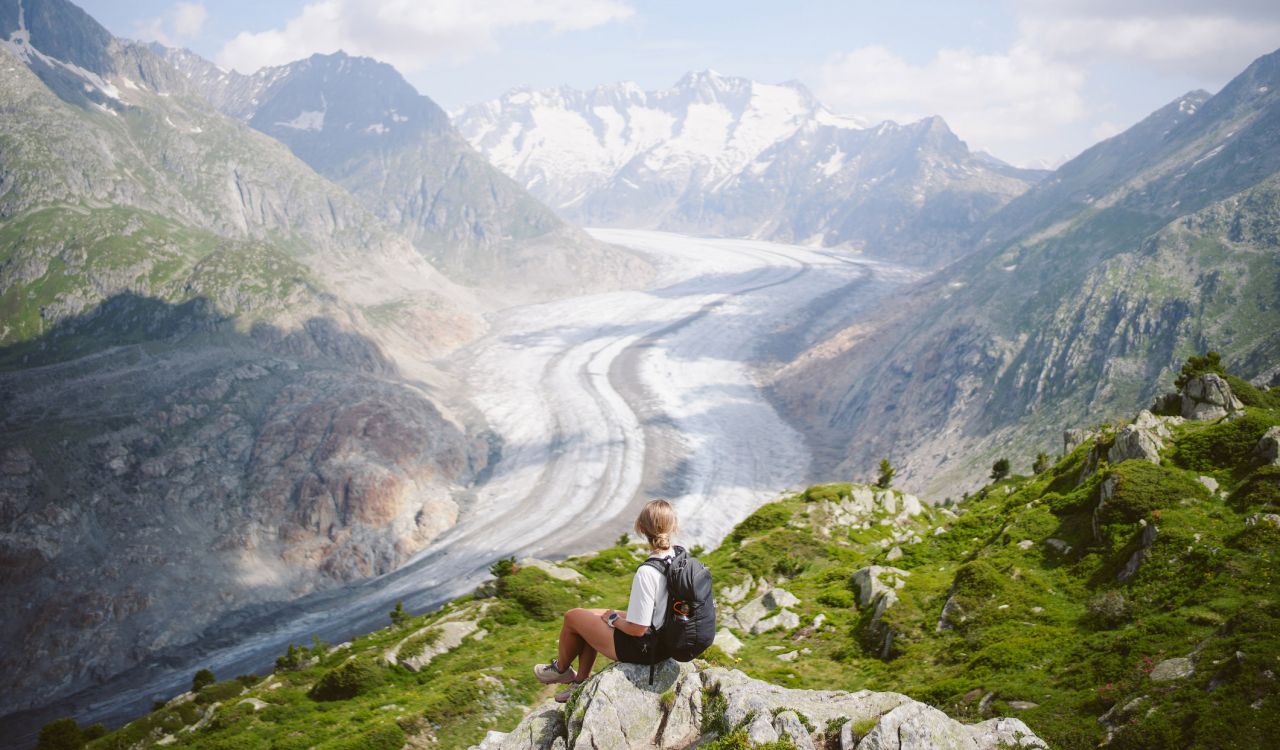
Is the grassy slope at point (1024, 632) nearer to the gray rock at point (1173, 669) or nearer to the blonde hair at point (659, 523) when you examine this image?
the gray rock at point (1173, 669)

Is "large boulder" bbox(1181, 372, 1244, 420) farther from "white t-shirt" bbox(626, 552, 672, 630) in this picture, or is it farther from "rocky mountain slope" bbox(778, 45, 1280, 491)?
"rocky mountain slope" bbox(778, 45, 1280, 491)

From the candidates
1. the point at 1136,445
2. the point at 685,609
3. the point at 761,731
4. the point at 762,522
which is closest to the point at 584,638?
the point at 685,609

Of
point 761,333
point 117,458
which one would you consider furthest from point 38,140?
point 761,333

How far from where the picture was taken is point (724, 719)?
1254 cm

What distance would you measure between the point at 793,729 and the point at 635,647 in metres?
2.99

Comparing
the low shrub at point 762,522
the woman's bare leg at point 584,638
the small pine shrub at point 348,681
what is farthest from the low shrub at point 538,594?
the woman's bare leg at point 584,638

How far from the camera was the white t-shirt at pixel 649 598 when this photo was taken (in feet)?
38.4

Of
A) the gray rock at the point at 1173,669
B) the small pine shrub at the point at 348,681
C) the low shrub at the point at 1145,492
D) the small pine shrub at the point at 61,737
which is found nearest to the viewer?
the gray rock at the point at 1173,669

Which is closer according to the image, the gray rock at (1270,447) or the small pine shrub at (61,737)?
the gray rock at (1270,447)

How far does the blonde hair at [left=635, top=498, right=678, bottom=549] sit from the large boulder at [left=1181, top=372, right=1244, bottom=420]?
3059 cm

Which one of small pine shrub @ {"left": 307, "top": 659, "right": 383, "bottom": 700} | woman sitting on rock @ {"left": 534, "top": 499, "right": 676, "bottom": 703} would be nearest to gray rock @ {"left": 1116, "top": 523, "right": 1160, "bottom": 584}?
woman sitting on rock @ {"left": 534, "top": 499, "right": 676, "bottom": 703}

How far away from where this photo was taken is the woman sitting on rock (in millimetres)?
11818

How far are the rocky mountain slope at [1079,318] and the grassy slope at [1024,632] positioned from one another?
5170cm

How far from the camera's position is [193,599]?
80250mm
